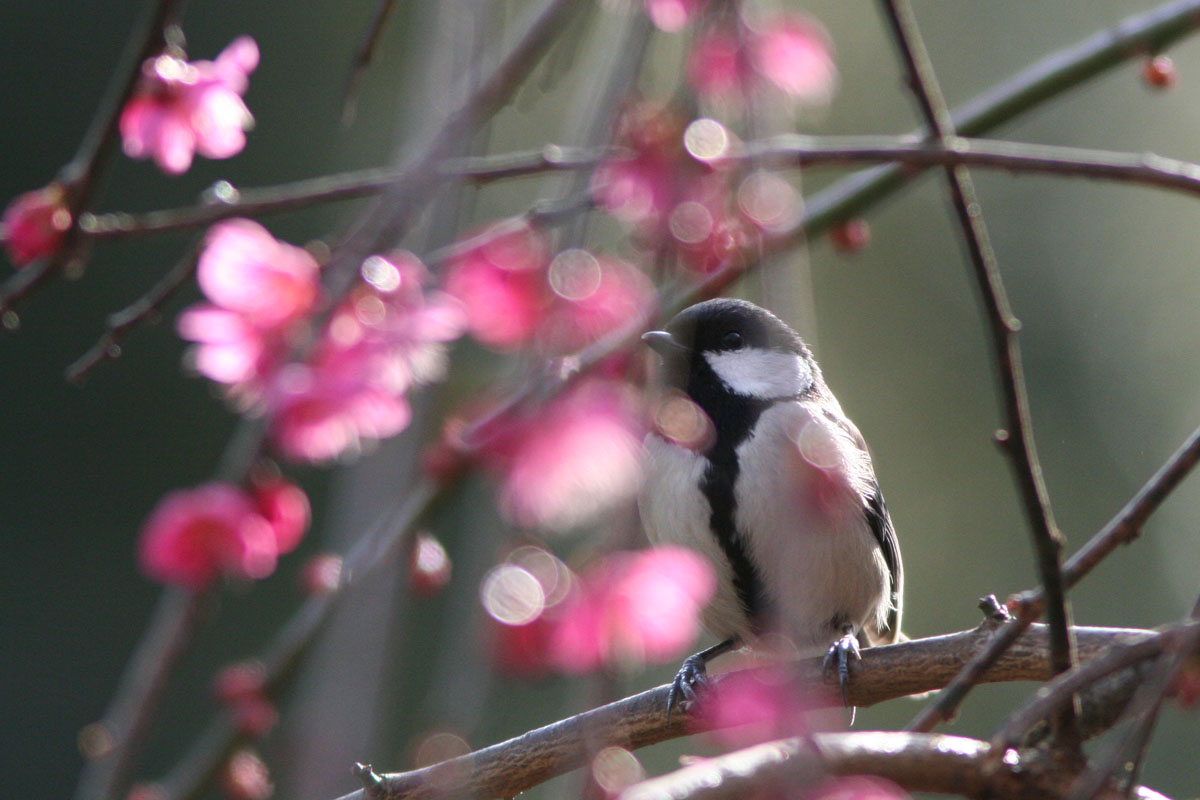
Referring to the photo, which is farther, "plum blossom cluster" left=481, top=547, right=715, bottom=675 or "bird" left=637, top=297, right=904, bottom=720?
"bird" left=637, top=297, right=904, bottom=720

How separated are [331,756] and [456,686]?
1.15 feet

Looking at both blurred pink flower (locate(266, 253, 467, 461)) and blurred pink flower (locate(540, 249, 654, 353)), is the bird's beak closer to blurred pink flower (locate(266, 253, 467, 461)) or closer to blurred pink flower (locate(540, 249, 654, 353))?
blurred pink flower (locate(540, 249, 654, 353))

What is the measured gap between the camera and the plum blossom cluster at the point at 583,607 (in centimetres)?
133

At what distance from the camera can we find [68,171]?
4.42 feet

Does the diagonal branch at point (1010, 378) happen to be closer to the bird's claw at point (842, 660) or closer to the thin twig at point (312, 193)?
the thin twig at point (312, 193)

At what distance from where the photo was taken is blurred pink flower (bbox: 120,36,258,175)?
1396 millimetres

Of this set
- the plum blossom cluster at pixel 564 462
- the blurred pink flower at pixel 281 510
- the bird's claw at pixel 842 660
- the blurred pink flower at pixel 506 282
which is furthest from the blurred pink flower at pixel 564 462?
the bird's claw at pixel 842 660

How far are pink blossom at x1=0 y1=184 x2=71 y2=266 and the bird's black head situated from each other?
93 cm

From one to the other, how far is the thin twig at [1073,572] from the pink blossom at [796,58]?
865 millimetres

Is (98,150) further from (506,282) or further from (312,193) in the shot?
(506,282)

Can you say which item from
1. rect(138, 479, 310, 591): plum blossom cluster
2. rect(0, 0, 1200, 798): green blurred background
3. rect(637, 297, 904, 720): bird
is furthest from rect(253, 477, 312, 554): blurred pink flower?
rect(0, 0, 1200, 798): green blurred background

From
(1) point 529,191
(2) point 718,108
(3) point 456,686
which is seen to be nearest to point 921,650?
(3) point 456,686

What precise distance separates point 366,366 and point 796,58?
0.80m

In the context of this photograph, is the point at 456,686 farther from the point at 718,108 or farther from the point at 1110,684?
the point at 718,108
